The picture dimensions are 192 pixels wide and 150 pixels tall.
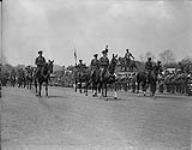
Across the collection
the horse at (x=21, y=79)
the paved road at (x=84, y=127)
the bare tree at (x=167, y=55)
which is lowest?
the paved road at (x=84, y=127)

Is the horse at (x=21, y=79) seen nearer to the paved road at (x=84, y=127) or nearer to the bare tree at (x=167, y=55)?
the paved road at (x=84, y=127)

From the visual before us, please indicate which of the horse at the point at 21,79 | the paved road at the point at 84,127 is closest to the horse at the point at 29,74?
the horse at the point at 21,79

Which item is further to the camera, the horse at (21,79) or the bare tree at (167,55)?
the horse at (21,79)

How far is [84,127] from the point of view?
3777mm

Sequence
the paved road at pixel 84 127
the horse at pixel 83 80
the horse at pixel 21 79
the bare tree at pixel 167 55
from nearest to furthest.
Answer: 1. the paved road at pixel 84 127
2. the bare tree at pixel 167 55
3. the horse at pixel 21 79
4. the horse at pixel 83 80

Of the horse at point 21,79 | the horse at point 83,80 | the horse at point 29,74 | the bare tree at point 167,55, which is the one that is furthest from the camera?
the horse at point 83,80

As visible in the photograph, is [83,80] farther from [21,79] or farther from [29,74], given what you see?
[21,79]

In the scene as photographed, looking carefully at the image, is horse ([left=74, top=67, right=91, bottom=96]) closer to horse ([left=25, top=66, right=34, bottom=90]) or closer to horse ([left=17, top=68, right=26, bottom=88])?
horse ([left=25, top=66, right=34, bottom=90])

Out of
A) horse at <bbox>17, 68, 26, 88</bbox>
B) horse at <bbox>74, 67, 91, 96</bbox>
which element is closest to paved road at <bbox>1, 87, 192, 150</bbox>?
horse at <bbox>17, 68, 26, 88</bbox>

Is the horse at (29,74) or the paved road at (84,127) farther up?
the horse at (29,74)

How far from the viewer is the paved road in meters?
3.52

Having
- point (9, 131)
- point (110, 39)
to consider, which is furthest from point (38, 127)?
point (110, 39)

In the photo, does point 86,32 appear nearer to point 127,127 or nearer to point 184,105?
point 127,127

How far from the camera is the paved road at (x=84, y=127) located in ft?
11.5
